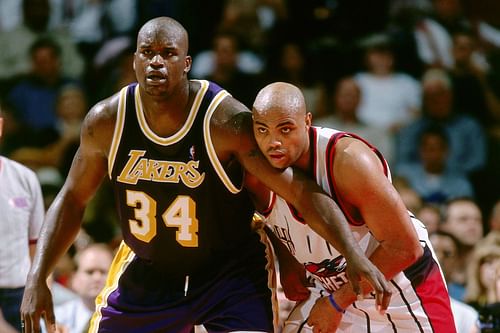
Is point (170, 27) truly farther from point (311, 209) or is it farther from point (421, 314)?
point (421, 314)

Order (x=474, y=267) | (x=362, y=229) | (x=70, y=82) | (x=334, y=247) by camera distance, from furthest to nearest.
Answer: (x=70, y=82) < (x=474, y=267) < (x=362, y=229) < (x=334, y=247)

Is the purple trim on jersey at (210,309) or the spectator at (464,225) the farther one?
→ the spectator at (464,225)

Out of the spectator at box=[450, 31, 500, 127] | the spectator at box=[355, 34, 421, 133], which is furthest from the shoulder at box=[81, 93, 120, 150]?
the spectator at box=[450, 31, 500, 127]

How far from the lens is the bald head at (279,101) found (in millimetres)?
4328

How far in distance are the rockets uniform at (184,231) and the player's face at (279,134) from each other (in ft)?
0.86

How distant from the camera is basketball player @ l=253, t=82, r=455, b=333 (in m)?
4.35

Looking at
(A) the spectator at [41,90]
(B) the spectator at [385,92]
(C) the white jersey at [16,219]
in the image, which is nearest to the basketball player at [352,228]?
(C) the white jersey at [16,219]

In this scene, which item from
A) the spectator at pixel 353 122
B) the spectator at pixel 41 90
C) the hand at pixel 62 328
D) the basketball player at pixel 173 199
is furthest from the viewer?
the spectator at pixel 41 90

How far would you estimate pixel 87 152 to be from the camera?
4.68 metres

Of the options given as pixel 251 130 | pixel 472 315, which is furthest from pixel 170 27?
pixel 472 315

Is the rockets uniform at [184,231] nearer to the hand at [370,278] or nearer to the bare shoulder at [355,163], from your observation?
the bare shoulder at [355,163]

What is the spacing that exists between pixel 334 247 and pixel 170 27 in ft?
3.76

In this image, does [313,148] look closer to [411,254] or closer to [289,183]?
[289,183]

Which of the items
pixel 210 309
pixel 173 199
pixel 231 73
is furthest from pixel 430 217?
pixel 173 199
